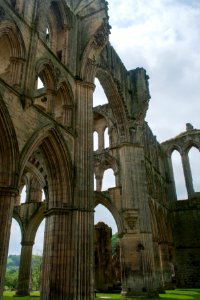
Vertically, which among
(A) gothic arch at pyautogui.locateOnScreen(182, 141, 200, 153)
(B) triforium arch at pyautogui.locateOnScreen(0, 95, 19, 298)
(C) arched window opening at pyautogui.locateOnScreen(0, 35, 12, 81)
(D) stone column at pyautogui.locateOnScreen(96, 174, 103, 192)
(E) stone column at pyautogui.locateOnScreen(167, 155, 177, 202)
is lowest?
(B) triforium arch at pyautogui.locateOnScreen(0, 95, 19, 298)

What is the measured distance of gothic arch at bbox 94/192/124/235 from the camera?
1822 centimetres

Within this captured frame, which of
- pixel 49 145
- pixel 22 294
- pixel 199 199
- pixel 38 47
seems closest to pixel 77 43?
pixel 38 47

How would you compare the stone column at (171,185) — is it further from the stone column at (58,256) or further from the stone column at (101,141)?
the stone column at (58,256)

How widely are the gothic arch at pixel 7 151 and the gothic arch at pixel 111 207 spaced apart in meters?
11.3

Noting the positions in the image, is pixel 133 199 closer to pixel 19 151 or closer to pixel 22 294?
pixel 22 294

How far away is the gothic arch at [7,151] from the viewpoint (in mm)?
8148

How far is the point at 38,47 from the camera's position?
1073cm

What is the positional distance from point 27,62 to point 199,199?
23184 mm

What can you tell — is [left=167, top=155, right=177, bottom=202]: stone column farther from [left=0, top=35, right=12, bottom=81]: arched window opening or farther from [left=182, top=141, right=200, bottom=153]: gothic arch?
[left=0, top=35, right=12, bottom=81]: arched window opening

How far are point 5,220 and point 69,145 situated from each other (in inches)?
173

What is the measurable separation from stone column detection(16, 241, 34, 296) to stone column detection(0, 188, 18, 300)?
41.6 ft

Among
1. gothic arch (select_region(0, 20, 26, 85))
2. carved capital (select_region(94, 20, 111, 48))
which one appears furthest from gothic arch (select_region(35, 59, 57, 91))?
carved capital (select_region(94, 20, 111, 48))

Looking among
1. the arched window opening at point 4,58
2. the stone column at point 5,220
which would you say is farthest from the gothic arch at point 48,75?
the stone column at point 5,220

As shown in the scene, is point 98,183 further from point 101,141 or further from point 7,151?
point 7,151
